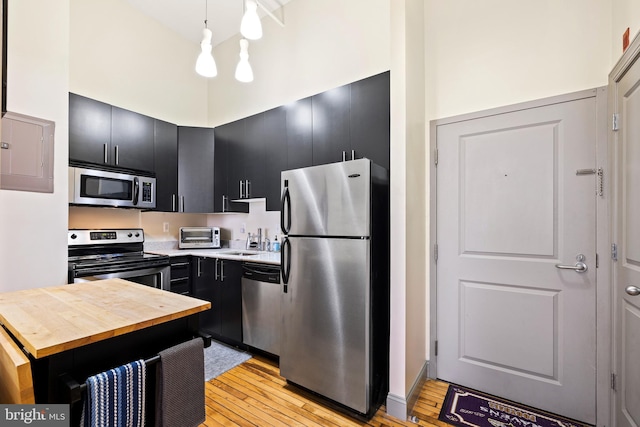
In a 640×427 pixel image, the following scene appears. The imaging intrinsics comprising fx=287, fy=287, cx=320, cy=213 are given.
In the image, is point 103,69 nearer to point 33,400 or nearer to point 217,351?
point 217,351

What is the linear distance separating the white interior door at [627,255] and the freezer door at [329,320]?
134 cm

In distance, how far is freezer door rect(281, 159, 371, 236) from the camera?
6.05ft

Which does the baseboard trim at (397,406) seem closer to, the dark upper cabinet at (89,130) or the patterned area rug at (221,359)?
the patterned area rug at (221,359)

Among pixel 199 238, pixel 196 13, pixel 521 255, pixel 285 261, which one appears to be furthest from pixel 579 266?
pixel 196 13

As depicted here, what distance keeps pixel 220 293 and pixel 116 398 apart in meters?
2.04

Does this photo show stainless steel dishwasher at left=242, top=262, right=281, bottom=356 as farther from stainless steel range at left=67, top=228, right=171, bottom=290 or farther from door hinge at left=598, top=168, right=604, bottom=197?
door hinge at left=598, top=168, right=604, bottom=197

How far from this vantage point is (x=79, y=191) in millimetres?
2543

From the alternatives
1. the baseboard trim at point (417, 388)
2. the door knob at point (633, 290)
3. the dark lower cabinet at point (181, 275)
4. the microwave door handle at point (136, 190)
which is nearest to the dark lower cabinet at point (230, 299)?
the dark lower cabinet at point (181, 275)

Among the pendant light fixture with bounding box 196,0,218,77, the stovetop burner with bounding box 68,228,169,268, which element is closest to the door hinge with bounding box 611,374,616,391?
the pendant light fixture with bounding box 196,0,218,77

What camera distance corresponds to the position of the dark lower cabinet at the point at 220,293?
9.10 ft

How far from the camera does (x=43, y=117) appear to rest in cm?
195

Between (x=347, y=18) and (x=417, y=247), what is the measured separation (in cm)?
222

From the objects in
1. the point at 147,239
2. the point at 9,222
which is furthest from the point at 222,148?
the point at 9,222

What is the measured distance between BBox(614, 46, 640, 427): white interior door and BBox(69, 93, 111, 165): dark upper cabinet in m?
3.89
